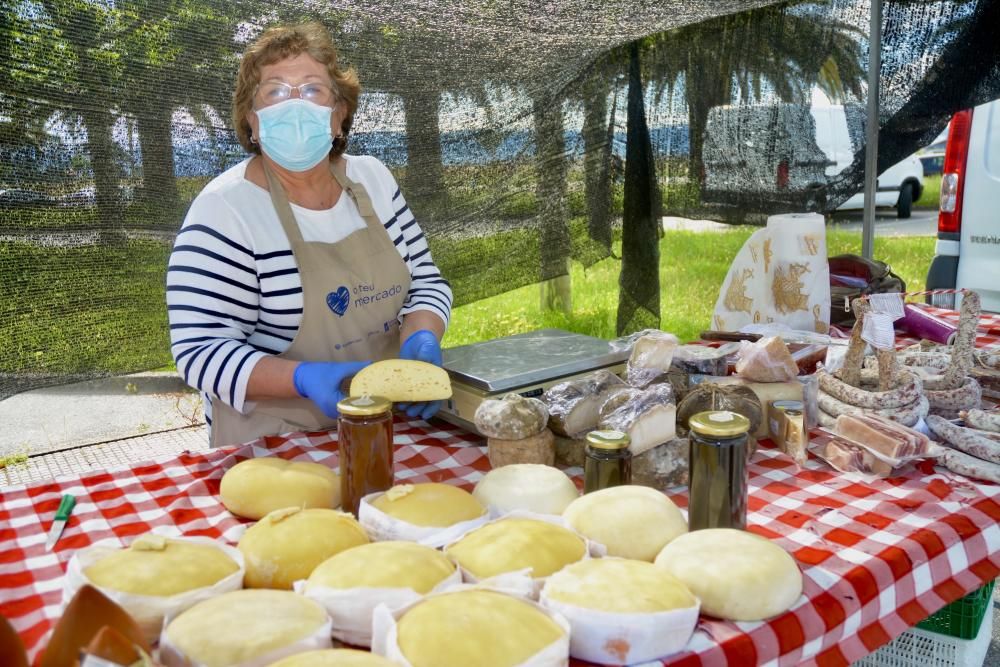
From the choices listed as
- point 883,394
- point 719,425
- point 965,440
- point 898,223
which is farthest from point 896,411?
point 898,223

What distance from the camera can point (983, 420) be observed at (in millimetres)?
1621

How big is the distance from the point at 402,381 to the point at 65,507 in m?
0.65

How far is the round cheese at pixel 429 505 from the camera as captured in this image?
46.0 inches

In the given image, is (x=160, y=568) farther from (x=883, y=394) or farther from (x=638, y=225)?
(x=638, y=225)

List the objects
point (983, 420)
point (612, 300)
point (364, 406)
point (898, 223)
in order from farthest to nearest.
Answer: point (898, 223)
point (612, 300)
point (983, 420)
point (364, 406)

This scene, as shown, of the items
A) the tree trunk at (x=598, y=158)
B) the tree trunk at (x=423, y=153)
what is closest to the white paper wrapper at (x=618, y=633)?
the tree trunk at (x=423, y=153)

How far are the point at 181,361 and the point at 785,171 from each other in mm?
3344

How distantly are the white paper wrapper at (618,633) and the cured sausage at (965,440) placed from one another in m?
0.95

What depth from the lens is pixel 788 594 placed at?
104 cm

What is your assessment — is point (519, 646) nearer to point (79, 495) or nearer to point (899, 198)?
point (79, 495)

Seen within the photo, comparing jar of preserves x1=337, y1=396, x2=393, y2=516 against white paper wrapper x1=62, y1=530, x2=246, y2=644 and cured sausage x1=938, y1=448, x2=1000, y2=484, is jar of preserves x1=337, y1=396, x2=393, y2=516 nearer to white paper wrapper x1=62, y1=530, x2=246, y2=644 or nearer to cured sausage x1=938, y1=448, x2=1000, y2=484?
white paper wrapper x1=62, y1=530, x2=246, y2=644

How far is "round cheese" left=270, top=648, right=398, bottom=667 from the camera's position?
787 millimetres

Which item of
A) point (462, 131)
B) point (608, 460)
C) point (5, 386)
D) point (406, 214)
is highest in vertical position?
point (462, 131)

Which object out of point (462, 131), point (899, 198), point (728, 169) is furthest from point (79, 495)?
point (899, 198)
